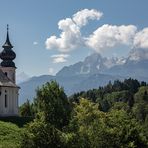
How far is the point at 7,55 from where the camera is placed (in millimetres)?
105750

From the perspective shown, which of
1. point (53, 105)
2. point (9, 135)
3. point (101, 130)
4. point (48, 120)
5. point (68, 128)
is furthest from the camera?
point (9, 135)

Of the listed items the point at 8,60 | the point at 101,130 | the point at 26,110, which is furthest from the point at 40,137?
the point at 26,110

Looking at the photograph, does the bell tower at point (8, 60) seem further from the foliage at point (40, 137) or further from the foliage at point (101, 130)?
the foliage at point (40, 137)

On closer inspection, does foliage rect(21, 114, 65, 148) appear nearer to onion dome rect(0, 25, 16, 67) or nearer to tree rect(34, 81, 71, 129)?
tree rect(34, 81, 71, 129)

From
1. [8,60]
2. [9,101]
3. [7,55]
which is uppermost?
[7,55]

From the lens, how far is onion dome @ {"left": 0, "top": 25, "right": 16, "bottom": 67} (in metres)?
106

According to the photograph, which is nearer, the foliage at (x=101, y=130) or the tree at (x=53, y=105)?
the foliage at (x=101, y=130)

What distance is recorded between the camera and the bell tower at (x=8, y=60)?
10581cm

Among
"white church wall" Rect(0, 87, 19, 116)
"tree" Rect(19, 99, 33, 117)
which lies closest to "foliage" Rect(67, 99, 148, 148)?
"white church wall" Rect(0, 87, 19, 116)

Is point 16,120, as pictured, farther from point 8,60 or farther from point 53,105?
point 8,60

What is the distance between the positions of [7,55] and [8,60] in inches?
53.9

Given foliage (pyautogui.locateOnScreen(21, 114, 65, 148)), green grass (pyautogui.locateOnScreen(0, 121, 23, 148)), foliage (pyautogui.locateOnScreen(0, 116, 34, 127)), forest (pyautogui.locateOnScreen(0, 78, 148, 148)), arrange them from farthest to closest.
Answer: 1. foliage (pyautogui.locateOnScreen(0, 116, 34, 127))
2. green grass (pyautogui.locateOnScreen(0, 121, 23, 148))
3. forest (pyautogui.locateOnScreen(0, 78, 148, 148))
4. foliage (pyautogui.locateOnScreen(21, 114, 65, 148))

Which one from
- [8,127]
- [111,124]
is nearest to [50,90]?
[8,127]

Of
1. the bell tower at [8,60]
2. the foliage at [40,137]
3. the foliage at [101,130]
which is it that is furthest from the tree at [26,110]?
the foliage at [40,137]
